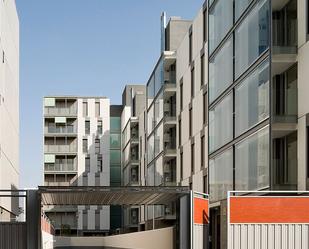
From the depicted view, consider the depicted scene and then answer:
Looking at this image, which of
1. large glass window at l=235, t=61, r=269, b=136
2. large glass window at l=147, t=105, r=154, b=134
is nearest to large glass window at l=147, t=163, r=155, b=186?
large glass window at l=147, t=105, r=154, b=134

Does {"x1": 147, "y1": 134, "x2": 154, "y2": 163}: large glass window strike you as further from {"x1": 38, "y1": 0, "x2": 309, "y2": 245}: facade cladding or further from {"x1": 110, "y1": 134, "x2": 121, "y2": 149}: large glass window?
{"x1": 110, "y1": 134, "x2": 121, "y2": 149}: large glass window

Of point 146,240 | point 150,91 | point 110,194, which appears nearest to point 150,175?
point 150,91

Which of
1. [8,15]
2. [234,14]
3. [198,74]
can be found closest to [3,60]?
[8,15]

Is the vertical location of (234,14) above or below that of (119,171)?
above

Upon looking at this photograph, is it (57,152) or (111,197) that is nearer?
(111,197)

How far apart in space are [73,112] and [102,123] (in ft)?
15.9

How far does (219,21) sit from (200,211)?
18203mm

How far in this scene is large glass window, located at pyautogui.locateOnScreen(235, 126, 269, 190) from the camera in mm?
30208

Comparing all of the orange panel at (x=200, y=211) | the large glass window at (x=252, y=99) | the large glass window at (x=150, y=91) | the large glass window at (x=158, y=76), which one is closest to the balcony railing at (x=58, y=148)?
the large glass window at (x=150, y=91)

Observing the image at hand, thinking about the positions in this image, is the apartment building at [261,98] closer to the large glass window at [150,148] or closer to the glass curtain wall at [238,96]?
the glass curtain wall at [238,96]

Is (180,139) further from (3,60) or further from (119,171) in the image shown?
(119,171)

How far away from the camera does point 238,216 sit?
24656 millimetres

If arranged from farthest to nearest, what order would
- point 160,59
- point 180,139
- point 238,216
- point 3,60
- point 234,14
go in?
point 160,59
point 180,139
point 3,60
point 234,14
point 238,216

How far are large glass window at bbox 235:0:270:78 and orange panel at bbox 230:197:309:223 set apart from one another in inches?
332
